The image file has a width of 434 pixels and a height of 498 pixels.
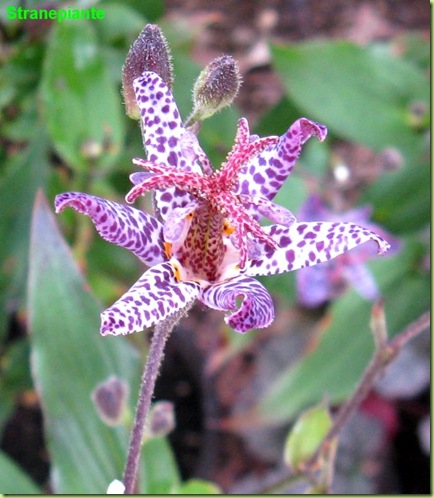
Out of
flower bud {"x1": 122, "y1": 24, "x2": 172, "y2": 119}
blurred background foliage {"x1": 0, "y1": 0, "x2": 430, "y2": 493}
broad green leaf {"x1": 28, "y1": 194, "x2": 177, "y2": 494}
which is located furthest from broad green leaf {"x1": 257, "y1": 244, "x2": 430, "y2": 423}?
flower bud {"x1": 122, "y1": 24, "x2": 172, "y2": 119}

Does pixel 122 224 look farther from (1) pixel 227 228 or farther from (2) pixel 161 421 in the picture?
(2) pixel 161 421

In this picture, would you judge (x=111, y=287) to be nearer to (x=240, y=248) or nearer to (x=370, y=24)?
(x=240, y=248)

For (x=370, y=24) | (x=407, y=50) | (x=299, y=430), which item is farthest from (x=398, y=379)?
(x=370, y=24)

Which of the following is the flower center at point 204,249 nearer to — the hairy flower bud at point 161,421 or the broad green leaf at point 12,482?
the hairy flower bud at point 161,421

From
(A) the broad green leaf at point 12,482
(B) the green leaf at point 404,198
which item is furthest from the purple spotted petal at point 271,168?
(B) the green leaf at point 404,198

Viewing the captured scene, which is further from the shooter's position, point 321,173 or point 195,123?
point 321,173
